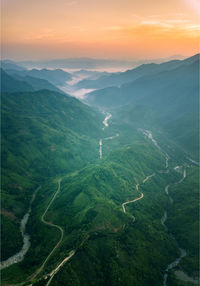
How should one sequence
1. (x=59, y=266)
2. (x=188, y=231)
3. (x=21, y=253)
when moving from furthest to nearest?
(x=188, y=231)
(x=21, y=253)
(x=59, y=266)

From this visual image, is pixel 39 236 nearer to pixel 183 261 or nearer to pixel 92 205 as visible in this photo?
pixel 92 205

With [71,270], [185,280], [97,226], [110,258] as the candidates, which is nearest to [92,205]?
[97,226]

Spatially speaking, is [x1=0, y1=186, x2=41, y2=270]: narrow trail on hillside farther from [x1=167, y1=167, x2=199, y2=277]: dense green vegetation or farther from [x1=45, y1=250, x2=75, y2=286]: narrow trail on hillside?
[x1=167, y1=167, x2=199, y2=277]: dense green vegetation

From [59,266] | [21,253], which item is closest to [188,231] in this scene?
[59,266]

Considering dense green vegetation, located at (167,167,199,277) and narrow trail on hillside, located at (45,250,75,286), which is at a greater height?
narrow trail on hillside, located at (45,250,75,286)

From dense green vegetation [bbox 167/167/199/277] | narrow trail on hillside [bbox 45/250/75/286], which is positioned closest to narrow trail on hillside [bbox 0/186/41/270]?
narrow trail on hillside [bbox 45/250/75/286]

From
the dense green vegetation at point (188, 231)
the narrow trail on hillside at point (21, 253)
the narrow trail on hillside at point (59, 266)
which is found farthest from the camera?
the narrow trail on hillside at point (21, 253)

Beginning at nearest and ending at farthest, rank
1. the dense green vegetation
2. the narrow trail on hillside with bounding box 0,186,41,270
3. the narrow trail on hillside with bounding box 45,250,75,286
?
the narrow trail on hillside with bounding box 45,250,75,286
the dense green vegetation
the narrow trail on hillside with bounding box 0,186,41,270

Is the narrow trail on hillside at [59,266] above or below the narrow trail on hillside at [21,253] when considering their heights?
above

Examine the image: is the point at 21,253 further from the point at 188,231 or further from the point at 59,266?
the point at 188,231

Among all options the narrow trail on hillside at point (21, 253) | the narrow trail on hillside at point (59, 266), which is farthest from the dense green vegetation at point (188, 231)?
the narrow trail on hillside at point (21, 253)

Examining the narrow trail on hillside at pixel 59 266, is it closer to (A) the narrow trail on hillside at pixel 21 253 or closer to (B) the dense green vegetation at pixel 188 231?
(A) the narrow trail on hillside at pixel 21 253
